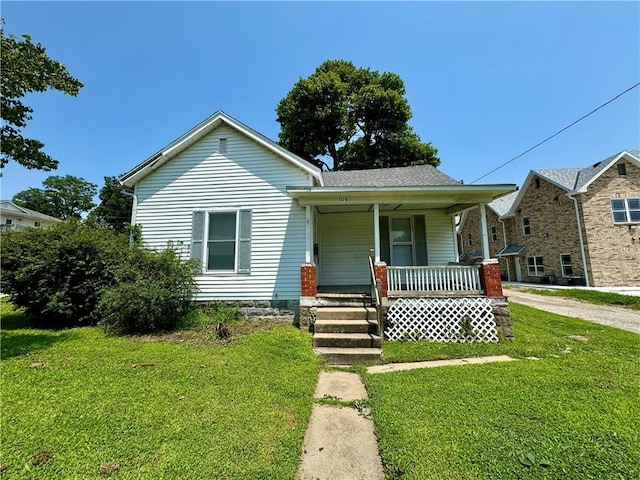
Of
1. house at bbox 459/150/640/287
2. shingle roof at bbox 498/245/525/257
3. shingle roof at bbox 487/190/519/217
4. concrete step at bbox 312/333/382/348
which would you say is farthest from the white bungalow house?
shingle roof at bbox 487/190/519/217

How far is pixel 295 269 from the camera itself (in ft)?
25.3

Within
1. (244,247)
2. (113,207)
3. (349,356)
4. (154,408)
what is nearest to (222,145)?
(244,247)

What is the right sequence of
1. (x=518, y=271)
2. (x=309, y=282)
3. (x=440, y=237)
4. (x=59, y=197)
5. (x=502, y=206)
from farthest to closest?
(x=59, y=197)
(x=502, y=206)
(x=518, y=271)
(x=440, y=237)
(x=309, y=282)

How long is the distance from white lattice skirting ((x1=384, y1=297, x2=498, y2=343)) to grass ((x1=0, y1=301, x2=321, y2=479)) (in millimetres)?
2491

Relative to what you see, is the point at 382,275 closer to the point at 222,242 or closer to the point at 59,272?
the point at 222,242

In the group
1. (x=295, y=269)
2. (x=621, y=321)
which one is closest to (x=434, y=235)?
(x=295, y=269)

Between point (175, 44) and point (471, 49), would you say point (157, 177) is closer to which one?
point (175, 44)

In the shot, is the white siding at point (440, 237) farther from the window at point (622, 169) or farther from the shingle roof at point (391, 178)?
the window at point (622, 169)

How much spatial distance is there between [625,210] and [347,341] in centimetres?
1949

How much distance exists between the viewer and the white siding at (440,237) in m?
8.99

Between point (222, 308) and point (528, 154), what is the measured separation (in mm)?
17342

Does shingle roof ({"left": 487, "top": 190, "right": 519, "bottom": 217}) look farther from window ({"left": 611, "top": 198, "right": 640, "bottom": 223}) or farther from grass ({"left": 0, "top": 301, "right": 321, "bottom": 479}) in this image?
grass ({"left": 0, "top": 301, "right": 321, "bottom": 479})

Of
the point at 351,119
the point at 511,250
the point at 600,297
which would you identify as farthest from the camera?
the point at 351,119

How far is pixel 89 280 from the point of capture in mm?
7098
